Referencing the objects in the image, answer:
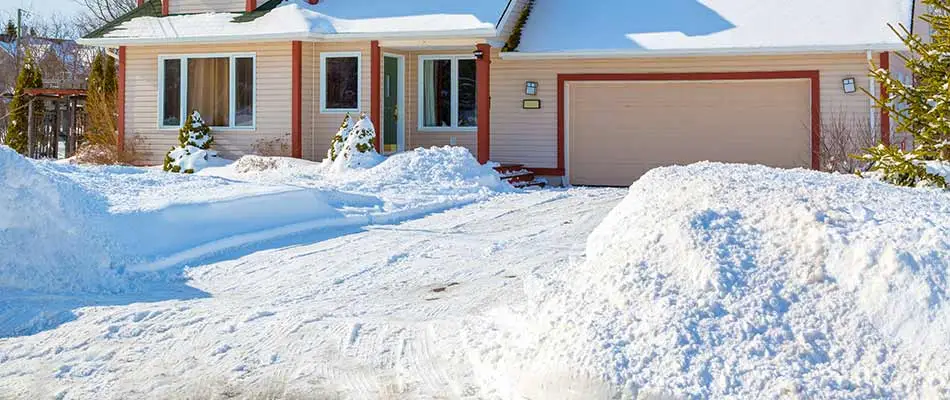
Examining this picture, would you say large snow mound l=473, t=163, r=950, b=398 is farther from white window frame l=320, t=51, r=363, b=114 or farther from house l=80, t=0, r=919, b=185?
white window frame l=320, t=51, r=363, b=114

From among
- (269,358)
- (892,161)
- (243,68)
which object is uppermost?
(243,68)

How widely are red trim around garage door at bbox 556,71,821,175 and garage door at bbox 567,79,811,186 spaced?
0.21m

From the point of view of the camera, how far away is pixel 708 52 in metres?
16.9

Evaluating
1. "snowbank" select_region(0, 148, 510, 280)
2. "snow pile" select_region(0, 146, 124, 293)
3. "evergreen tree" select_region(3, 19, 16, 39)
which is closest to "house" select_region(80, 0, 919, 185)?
"snowbank" select_region(0, 148, 510, 280)

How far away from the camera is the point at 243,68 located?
18.7m

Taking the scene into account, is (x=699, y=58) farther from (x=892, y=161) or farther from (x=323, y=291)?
(x=323, y=291)

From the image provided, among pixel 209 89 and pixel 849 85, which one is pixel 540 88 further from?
pixel 209 89

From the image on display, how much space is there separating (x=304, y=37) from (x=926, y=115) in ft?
39.5

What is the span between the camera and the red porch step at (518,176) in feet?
56.0

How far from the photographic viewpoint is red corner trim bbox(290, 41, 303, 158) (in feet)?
59.2

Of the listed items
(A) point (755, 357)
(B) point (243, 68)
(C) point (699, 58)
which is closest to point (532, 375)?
(A) point (755, 357)

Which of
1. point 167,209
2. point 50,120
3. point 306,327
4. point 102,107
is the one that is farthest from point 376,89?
point 50,120

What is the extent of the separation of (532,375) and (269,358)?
175 cm

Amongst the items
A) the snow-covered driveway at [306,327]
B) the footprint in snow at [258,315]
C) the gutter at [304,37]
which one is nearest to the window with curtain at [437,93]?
the gutter at [304,37]
